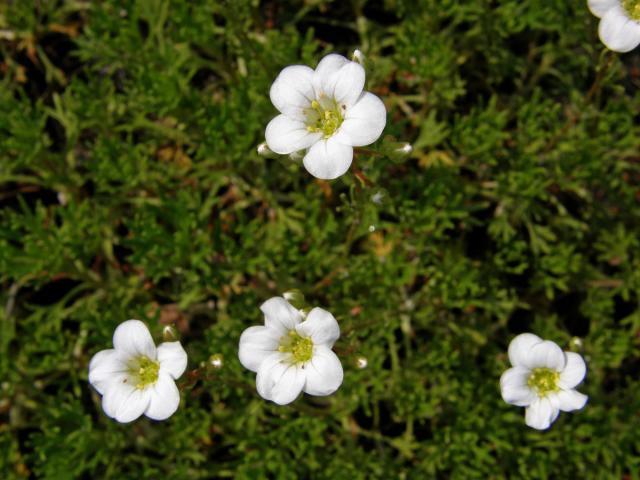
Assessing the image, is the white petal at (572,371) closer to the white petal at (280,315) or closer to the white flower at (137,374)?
the white petal at (280,315)

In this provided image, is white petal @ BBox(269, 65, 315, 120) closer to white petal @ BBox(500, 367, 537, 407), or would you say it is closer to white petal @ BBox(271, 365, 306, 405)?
white petal @ BBox(271, 365, 306, 405)

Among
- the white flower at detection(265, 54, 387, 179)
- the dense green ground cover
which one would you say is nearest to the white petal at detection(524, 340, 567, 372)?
the dense green ground cover

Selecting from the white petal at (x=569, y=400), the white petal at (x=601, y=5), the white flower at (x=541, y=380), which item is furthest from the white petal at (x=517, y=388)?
the white petal at (x=601, y=5)

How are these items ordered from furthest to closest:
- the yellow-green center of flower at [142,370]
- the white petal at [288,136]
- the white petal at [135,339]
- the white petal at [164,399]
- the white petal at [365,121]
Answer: the yellow-green center of flower at [142,370], the white petal at [135,339], the white petal at [288,136], the white petal at [164,399], the white petal at [365,121]

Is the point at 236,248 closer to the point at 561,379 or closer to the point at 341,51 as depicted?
the point at 341,51

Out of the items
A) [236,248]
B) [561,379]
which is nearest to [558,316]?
[561,379]

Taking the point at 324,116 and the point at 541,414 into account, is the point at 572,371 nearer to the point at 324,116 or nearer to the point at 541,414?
the point at 541,414

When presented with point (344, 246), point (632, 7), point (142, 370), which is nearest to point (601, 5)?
point (632, 7)
